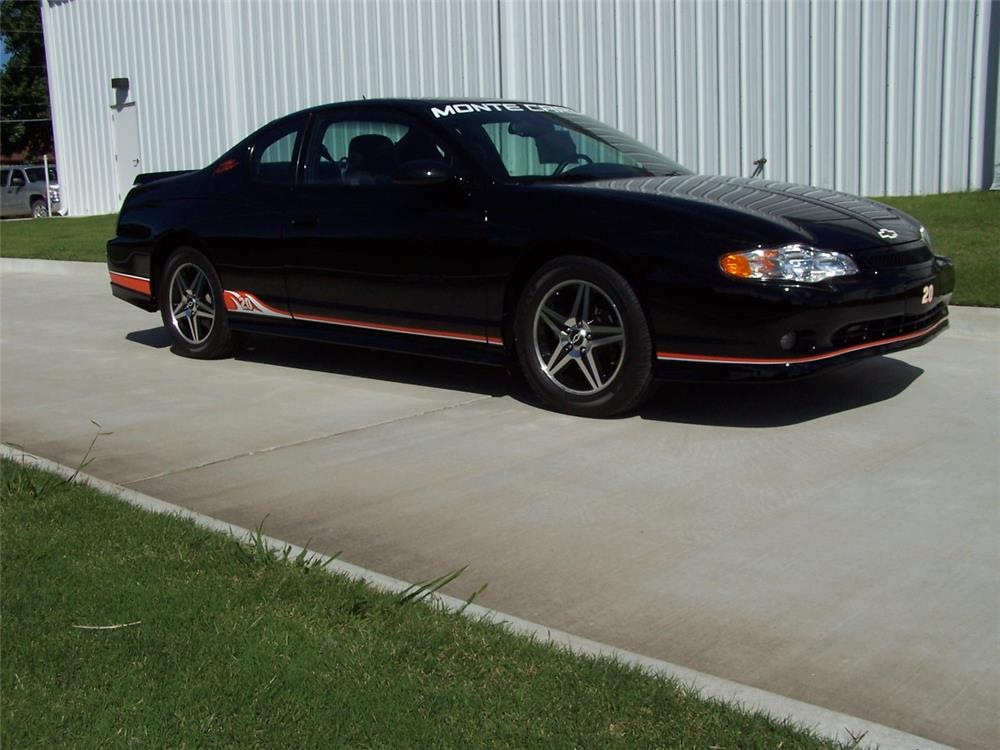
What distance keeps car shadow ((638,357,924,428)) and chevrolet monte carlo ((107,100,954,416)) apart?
42cm

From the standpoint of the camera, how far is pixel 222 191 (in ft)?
24.4

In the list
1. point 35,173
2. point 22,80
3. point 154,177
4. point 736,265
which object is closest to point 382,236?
point 736,265

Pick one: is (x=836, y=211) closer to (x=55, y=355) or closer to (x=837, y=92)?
(x=55, y=355)

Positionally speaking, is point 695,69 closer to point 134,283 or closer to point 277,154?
point 277,154

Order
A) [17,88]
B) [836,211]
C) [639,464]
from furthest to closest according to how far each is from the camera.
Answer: [17,88] < [836,211] < [639,464]

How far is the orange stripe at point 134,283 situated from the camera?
26.4ft

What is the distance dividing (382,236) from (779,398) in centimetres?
227

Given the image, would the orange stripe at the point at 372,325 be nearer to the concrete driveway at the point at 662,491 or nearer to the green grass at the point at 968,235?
the concrete driveway at the point at 662,491

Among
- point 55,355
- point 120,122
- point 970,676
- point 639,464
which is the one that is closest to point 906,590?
Result: point 970,676

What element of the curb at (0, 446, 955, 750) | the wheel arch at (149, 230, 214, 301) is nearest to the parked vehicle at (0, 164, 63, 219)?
the wheel arch at (149, 230, 214, 301)

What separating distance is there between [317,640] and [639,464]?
7.02ft

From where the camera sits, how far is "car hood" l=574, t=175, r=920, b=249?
5.39 m

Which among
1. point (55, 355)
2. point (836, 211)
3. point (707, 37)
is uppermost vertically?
point (707, 37)

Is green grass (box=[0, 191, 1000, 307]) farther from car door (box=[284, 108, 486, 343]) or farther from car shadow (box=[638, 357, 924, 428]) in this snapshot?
car door (box=[284, 108, 486, 343])
